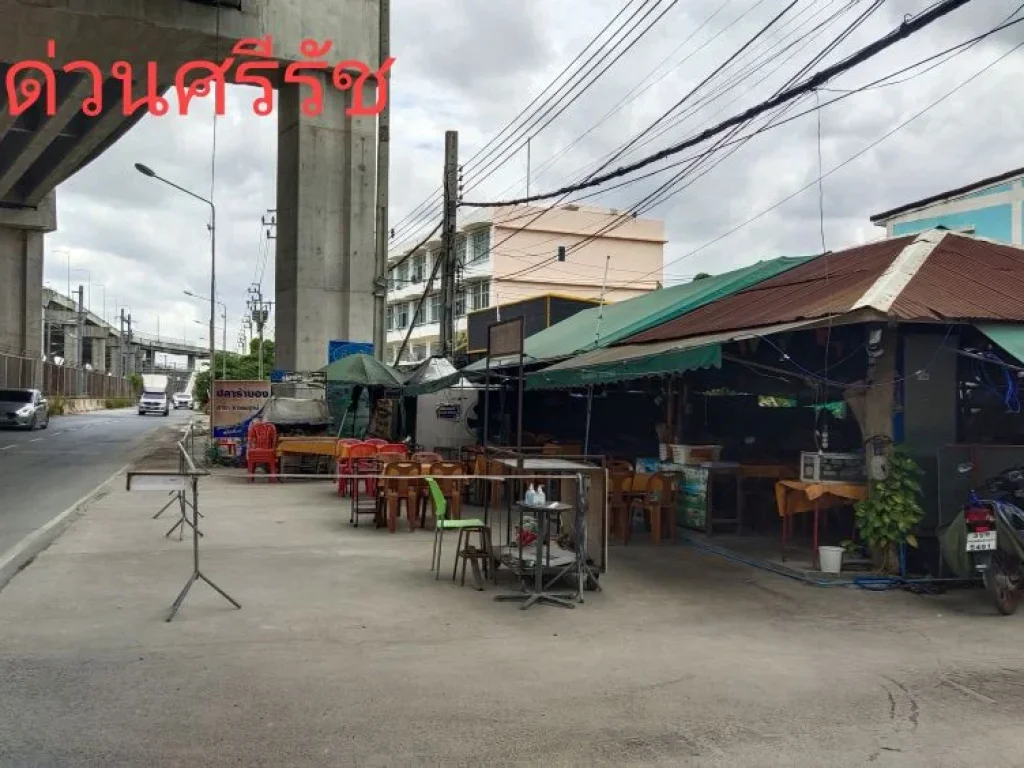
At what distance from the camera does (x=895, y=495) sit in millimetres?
8273

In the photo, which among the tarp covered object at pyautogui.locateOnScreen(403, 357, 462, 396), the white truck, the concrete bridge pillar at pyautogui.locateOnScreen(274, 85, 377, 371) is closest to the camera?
the tarp covered object at pyautogui.locateOnScreen(403, 357, 462, 396)

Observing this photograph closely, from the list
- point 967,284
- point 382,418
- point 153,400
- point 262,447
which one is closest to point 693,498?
point 967,284

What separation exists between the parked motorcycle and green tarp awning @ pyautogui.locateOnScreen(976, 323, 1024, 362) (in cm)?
131

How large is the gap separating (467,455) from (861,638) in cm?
974

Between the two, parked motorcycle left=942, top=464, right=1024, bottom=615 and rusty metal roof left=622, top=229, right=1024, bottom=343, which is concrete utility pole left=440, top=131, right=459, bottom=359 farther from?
parked motorcycle left=942, top=464, right=1024, bottom=615

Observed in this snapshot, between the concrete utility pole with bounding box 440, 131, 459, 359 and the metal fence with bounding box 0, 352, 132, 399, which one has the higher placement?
the concrete utility pole with bounding box 440, 131, 459, 359

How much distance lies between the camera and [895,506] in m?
8.28

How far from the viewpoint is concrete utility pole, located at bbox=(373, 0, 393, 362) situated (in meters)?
24.3

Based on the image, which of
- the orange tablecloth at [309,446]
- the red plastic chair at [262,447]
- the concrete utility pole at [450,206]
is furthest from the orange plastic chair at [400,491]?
the concrete utility pole at [450,206]

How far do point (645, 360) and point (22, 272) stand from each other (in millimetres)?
48888

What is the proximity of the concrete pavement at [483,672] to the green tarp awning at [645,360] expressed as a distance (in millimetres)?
2173

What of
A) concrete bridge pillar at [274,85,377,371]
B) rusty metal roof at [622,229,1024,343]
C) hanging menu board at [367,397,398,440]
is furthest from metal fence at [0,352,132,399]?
rusty metal roof at [622,229,1024,343]

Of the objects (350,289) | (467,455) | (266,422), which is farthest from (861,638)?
(350,289)

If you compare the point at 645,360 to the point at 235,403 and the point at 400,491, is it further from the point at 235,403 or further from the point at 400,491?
the point at 235,403
